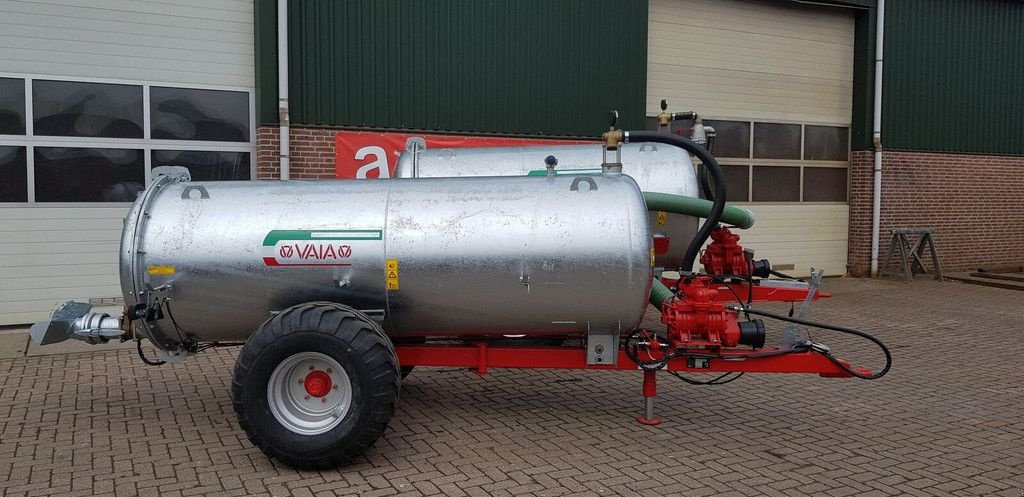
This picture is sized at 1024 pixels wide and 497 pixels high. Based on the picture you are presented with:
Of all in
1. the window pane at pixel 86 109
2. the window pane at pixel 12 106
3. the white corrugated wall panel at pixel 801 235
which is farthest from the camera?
the white corrugated wall panel at pixel 801 235

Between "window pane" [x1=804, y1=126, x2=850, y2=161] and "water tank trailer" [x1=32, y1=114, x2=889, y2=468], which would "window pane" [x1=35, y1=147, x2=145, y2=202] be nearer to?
"water tank trailer" [x1=32, y1=114, x2=889, y2=468]

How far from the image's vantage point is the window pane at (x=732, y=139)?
527 inches

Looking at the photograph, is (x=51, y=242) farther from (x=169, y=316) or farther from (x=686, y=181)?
(x=686, y=181)

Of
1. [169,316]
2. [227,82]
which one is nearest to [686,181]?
[169,316]

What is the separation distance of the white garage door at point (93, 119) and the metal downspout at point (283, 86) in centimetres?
57

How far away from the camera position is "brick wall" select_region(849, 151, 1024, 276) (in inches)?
568

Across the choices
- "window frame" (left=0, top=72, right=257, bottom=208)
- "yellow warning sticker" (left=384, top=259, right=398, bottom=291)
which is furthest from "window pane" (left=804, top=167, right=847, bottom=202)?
"yellow warning sticker" (left=384, top=259, right=398, bottom=291)

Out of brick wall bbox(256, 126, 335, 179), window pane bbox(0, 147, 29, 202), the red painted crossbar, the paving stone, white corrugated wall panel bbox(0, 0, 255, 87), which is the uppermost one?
white corrugated wall panel bbox(0, 0, 255, 87)

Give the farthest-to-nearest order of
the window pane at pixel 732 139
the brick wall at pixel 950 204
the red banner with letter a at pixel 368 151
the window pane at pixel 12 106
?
the brick wall at pixel 950 204 → the window pane at pixel 732 139 → the red banner with letter a at pixel 368 151 → the window pane at pixel 12 106

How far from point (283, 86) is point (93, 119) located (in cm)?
216

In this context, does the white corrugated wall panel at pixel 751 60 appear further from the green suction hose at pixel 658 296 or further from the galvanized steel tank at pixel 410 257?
the galvanized steel tank at pixel 410 257

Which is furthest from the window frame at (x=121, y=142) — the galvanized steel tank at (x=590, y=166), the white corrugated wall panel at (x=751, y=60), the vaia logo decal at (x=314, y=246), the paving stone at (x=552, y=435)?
the white corrugated wall panel at (x=751, y=60)

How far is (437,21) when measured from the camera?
10.9 m

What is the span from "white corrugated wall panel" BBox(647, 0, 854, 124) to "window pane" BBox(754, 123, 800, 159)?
16cm
